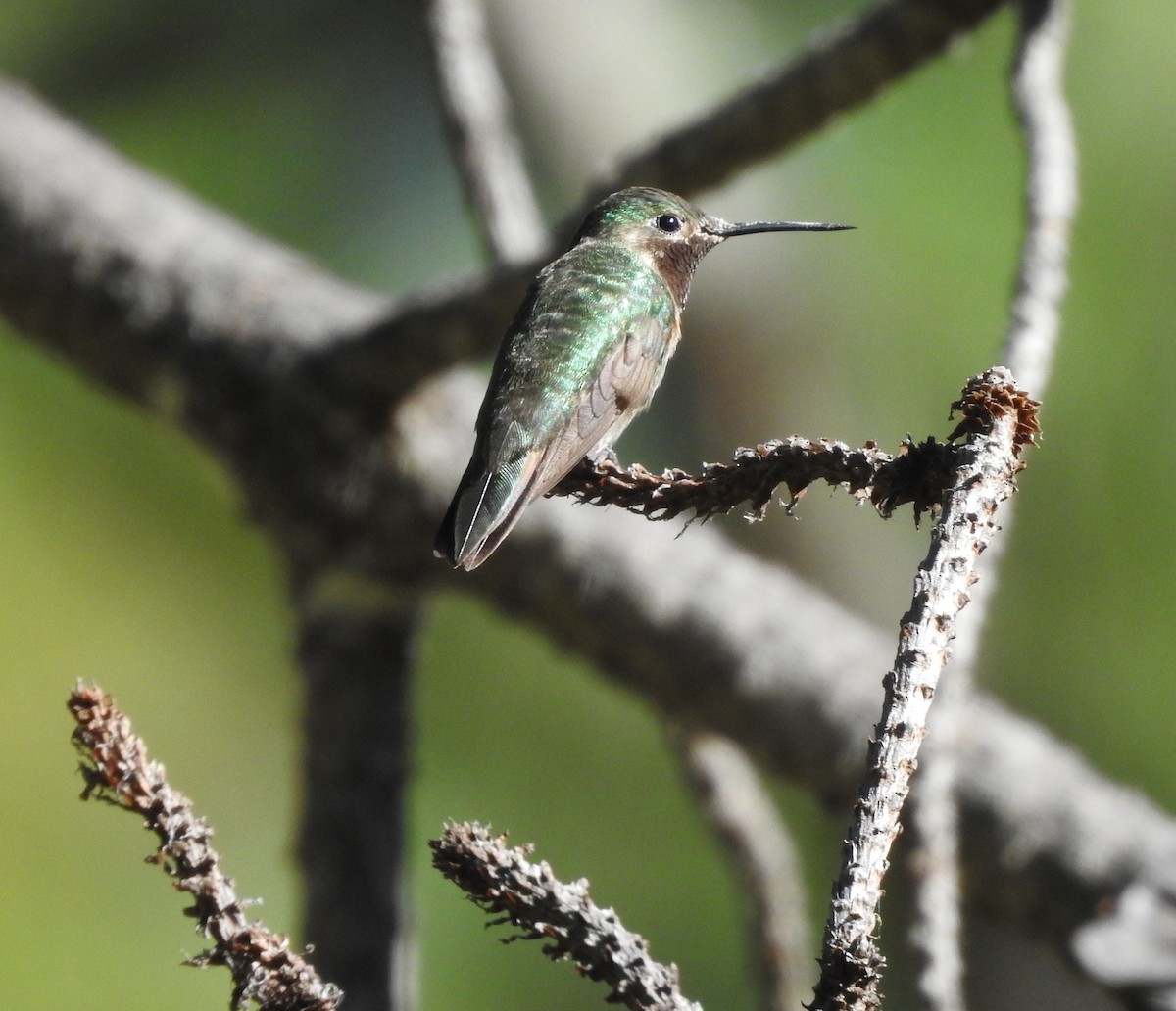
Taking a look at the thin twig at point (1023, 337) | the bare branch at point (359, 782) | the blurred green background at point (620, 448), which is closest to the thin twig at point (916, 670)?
the thin twig at point (1023, 337)

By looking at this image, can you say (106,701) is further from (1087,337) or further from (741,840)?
(1087,337)

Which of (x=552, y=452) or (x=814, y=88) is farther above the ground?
(x=814, y=88)

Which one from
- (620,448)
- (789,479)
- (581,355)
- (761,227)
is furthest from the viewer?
(620,448)

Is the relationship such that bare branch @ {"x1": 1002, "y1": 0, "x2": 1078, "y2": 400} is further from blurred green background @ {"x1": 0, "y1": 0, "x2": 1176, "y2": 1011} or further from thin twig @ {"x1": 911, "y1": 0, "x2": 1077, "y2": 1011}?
blurred green background @ {"x1": 0, "y1": 0, "x2": 1176, "y2": 1011}

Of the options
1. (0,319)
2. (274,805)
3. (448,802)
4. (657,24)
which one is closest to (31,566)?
(274,805)

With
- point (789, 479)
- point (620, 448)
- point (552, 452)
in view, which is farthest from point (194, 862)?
point (620, 448)

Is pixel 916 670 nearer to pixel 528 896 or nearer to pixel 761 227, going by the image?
pixel 528 896

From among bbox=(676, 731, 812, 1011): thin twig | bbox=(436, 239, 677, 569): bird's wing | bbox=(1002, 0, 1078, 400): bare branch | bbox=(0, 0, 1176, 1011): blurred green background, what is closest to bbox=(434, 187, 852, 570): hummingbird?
bbox=(436, 239, 677, 569): bird's wing

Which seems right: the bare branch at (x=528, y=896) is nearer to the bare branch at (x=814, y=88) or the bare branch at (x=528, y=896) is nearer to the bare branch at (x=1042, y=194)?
the bare branch at (x=1042, y=194)
